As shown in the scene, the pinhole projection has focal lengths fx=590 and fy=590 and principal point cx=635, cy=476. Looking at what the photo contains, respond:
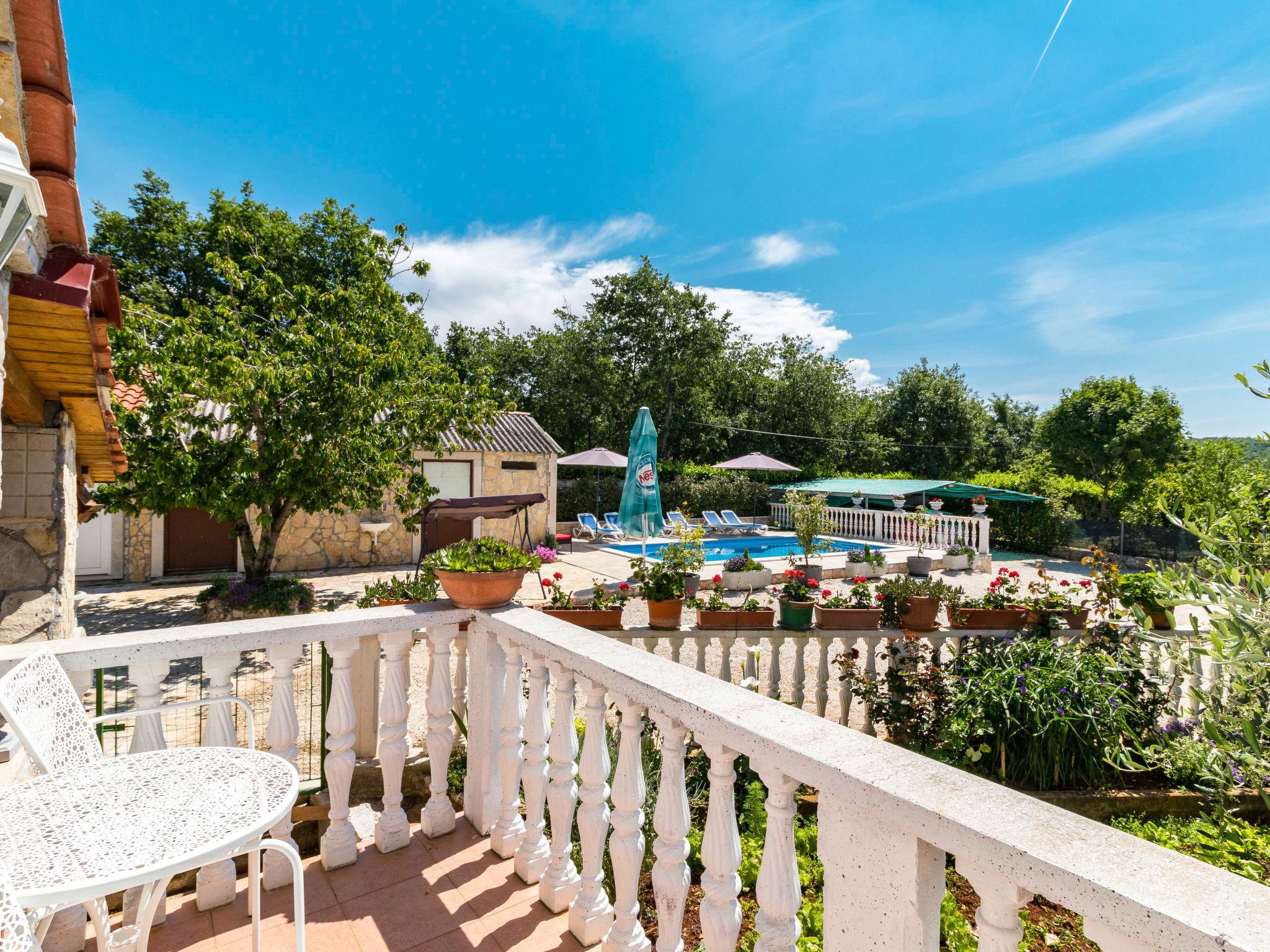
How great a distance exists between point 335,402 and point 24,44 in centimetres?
586

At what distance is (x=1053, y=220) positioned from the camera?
13844 mm

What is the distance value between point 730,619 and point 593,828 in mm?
3219

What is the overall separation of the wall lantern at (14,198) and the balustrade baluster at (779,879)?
71.3 inches

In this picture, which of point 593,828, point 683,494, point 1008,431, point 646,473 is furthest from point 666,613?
point 1008,431

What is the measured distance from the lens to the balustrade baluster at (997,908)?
81 cm

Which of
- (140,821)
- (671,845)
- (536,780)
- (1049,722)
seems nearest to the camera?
(140,821)

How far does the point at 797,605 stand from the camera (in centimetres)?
482

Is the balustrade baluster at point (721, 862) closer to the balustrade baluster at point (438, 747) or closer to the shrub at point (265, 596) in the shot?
the balustrade baluster at point (438, 747)

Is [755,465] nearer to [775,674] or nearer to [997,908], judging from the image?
[775,674]

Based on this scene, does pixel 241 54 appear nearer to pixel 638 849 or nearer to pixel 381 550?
pixel 381 550

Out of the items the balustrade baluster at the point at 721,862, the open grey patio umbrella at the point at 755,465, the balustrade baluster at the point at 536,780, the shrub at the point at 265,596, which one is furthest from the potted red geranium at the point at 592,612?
the open grey patio umbrella at the point at 755,465

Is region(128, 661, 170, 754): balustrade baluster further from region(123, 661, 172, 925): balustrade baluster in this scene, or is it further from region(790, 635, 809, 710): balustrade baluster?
region(790, 635, 809, 710): balustrade baluster

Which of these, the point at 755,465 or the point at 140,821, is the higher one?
the point at 755,465

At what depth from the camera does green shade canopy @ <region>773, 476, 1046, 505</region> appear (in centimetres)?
1590
